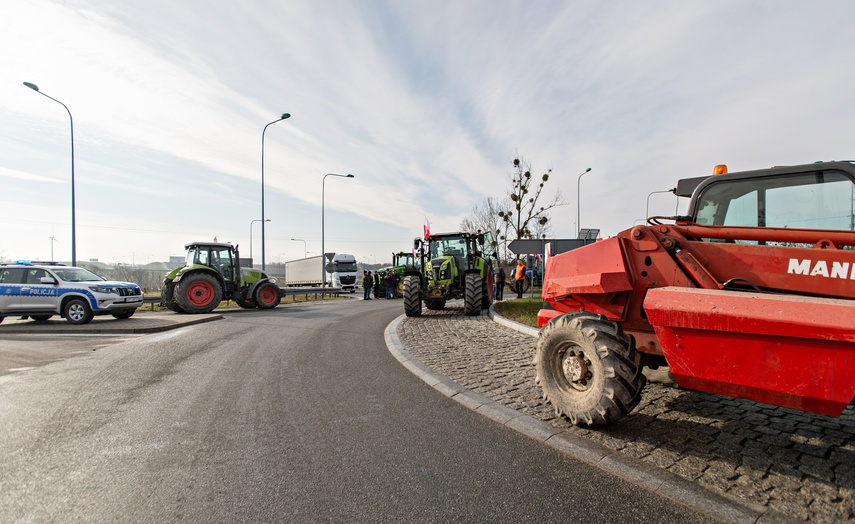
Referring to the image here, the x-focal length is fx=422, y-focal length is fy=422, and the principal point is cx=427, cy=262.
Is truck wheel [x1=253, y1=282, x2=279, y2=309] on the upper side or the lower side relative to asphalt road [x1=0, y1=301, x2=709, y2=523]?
upper

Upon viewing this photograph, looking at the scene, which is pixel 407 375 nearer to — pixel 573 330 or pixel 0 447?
pixel 573 330

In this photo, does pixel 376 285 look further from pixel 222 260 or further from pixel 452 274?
pixel 452 274

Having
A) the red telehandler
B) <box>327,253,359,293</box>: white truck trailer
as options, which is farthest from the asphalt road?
<box>327,253,359,293</box>: white truck trailer

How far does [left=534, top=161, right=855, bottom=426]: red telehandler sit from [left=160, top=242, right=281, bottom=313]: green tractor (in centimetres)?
1468

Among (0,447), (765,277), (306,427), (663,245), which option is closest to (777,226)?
(765,277)

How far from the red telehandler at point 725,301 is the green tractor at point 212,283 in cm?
1468

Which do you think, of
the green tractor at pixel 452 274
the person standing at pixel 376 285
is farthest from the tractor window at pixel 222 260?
the person standing at pixel 376 285

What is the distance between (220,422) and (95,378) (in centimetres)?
301

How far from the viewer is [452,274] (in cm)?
1372

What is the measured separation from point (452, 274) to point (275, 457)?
35.1 feet

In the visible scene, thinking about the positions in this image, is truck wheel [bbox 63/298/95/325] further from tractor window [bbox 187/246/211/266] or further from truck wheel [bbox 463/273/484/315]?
truck wheel [bbox 463/273/484/315]

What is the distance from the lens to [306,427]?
12.8ft

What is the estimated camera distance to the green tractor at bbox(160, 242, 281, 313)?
50.4 feet

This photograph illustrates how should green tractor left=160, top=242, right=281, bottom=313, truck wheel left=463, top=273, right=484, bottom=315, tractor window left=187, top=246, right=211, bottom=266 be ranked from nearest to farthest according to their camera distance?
truck wheel left=463, top=273, right=484, bottom=315
green tractor left=160, top=242, right=281, bottom=313
tractor window left=187, top=246, right=211, bottom=266
